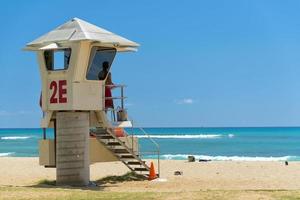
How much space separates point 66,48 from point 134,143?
16.8 ft

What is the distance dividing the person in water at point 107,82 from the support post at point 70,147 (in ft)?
5.16

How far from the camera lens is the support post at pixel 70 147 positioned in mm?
21484

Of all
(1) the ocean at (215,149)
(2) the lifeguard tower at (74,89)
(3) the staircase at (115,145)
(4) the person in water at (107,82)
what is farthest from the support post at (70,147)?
(1) the ocean at (215,149)

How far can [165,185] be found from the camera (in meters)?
22.4

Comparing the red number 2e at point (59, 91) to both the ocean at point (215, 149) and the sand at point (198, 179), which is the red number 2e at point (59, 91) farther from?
the ocean at point (215, 149)

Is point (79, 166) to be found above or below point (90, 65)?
below

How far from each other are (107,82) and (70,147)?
3.10 m

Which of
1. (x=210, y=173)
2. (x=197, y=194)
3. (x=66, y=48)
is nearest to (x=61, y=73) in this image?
(x=66, y=48)

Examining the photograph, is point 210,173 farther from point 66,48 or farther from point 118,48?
point 66,48

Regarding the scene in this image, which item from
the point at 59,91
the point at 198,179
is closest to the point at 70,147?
the point at 59,91

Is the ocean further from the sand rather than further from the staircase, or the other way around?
the sand

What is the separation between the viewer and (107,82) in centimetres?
2325

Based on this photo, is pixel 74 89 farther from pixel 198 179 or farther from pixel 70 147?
pixel 198 179

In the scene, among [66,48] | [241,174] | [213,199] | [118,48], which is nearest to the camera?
[213,199]
